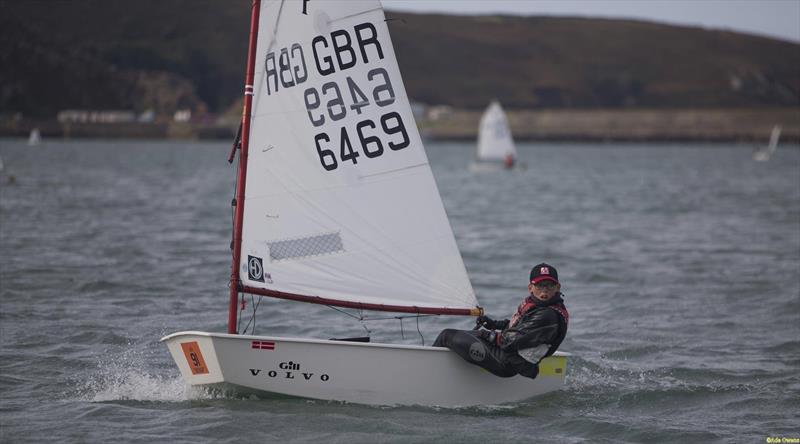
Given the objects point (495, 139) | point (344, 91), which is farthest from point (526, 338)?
point (495, 139)

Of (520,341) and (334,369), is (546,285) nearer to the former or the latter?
(520,341)

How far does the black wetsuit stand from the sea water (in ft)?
1.73

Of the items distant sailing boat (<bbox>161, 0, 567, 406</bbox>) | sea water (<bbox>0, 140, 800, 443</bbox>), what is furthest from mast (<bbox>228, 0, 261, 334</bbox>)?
sea water (<bbox>0, 140, 800, 443</bbox>)

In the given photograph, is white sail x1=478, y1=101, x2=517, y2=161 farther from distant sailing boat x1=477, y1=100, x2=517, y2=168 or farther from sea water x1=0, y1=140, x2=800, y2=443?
sea water x1=0, y1=140, x2=800, y2=443

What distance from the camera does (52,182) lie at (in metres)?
41.5

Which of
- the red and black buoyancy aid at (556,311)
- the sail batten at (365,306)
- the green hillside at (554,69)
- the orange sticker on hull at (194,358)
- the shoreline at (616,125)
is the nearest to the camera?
the orange sticker on hull at (194,358)

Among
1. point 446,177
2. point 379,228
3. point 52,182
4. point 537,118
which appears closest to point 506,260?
point 379,228

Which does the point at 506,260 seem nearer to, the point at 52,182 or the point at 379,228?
the point at 379,228

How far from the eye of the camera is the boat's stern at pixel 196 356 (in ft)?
29.2

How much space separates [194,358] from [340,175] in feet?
6.47

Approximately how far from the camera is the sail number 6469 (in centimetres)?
948

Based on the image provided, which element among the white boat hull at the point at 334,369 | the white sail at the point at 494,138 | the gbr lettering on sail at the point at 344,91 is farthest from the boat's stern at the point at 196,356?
the white sail at the point at 494,138

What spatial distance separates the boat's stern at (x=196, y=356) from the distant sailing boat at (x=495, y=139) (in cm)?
5058

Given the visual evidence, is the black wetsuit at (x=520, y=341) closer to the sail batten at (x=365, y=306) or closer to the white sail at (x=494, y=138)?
the sail batten at (x=365, y=306)
